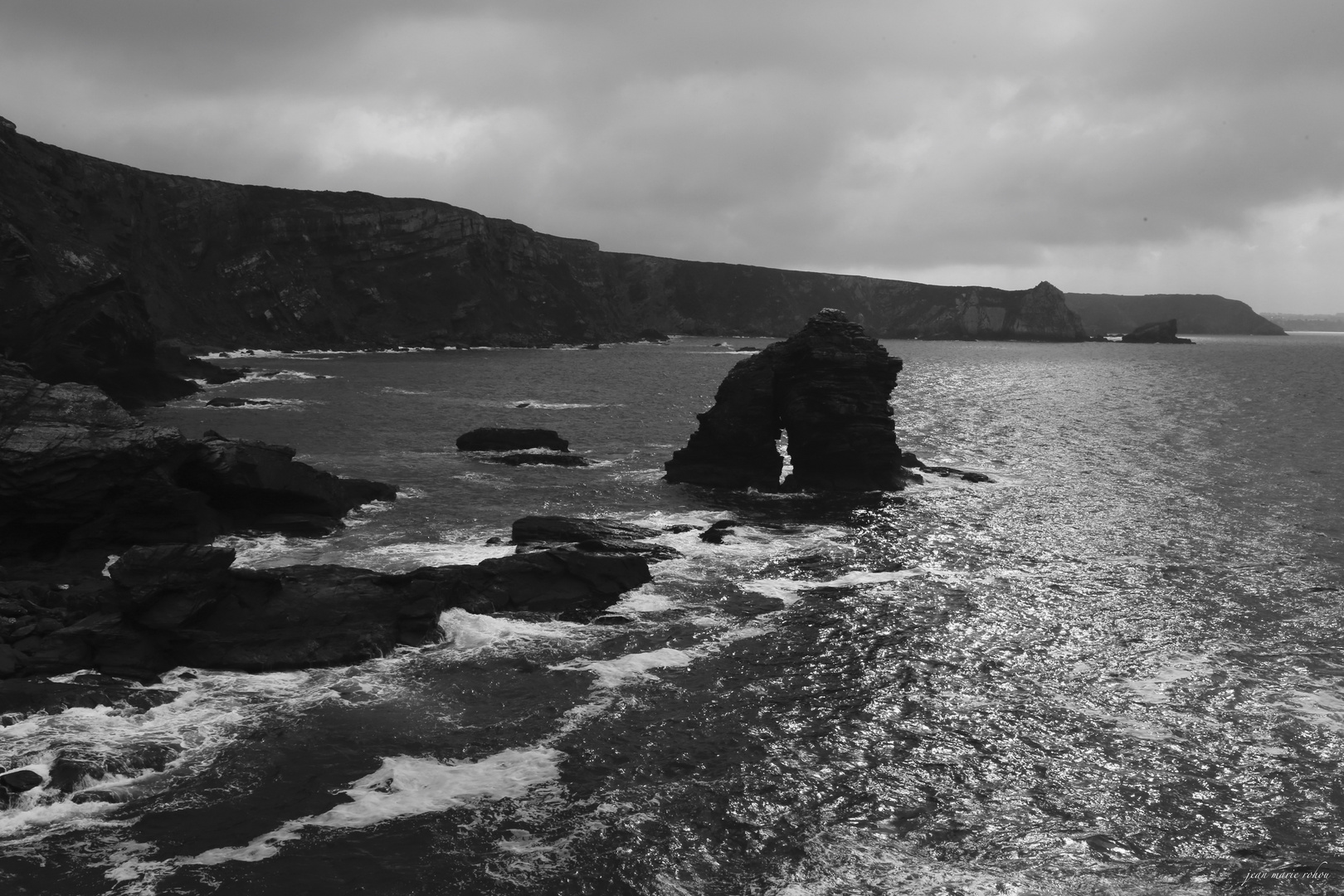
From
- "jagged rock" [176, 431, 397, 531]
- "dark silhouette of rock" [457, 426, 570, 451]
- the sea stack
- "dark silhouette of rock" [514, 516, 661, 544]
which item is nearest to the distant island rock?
"dark silhouette of rock" [457, 426, 570, 451]

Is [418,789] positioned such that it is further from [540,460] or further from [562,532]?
[540,460]

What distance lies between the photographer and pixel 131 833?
1723 centimetres

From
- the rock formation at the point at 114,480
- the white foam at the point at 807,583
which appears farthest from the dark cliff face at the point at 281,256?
the white foam at the point at 807,583

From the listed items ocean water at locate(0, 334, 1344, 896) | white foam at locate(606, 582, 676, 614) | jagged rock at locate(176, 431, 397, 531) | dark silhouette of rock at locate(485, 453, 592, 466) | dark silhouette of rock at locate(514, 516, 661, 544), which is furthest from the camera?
dark silhouette of rock at locate(485, 453, 592, 466)

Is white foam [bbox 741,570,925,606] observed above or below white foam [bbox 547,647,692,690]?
above

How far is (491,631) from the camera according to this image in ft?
90.8

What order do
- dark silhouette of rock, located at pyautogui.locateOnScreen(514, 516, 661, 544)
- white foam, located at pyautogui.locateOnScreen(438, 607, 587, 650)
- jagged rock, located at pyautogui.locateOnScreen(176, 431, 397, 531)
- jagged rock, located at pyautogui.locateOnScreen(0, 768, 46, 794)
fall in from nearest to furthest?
jagged rock, located at pyautogui.locateOnScreen(0, 768, 46, 794) < white foam, located at pyautogui.locateOnScreen(438, 607, 587, 650) < dark silhouette of rock, located at pyautogui.locateOnScreen(514, 516, 661, 544) < jagged rock, located at pyautogui.locateOnScreen(176, 431, 397, 531)

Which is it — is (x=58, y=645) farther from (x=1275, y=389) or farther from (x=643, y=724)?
(x=1275, y=389)

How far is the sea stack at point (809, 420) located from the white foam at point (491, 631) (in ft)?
73.8

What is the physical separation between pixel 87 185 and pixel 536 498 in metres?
121

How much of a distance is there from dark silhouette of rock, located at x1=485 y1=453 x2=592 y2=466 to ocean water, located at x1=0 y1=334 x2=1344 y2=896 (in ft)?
34.2

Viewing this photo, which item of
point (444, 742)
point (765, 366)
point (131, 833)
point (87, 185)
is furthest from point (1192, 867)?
point (87, 185)

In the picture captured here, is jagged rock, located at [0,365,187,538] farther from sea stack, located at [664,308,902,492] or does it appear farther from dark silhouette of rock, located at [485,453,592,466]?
sea stack, located at [664,308,902,492]

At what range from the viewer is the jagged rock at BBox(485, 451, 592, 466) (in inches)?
2176
